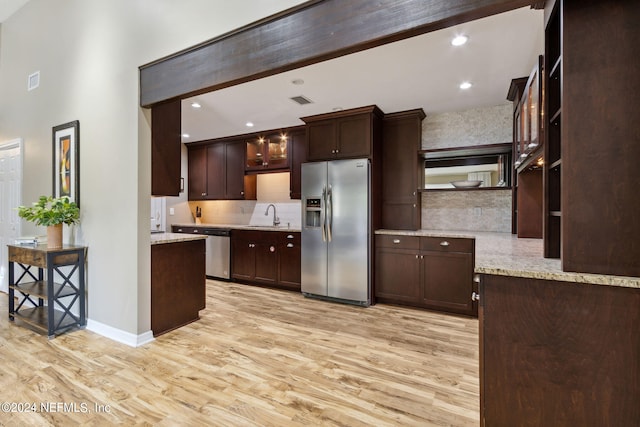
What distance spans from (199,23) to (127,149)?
48.3 inches

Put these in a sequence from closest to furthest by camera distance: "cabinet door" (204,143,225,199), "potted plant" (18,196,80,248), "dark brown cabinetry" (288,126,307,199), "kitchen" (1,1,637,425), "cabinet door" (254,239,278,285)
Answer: "kitchen" (1,1,637,425) < "potted plant" (18,196,80,248) < "cabinet door" (254,239,278,285) < "dark brown cabinetry" (288,126,307,199) < "cabinet door" (204,143,225,199)

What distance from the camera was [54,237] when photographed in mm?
2889

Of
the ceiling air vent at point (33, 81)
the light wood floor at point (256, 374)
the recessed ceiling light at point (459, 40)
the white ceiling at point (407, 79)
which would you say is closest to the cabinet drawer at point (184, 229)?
the white ceiling at point (407, 79)

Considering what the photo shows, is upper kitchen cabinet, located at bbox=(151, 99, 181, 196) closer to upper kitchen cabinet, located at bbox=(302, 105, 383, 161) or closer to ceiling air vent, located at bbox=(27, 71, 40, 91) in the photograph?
upper kitchen cabinet, located at bbox=(302, 105, 383, 161)

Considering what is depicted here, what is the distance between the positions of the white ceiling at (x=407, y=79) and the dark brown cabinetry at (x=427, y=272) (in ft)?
5.44

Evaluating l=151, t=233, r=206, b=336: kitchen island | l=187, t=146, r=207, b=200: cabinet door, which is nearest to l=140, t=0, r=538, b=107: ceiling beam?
l=151, t=233, r=206, b=336: kitchen island

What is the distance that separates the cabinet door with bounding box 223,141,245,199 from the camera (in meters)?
5.27

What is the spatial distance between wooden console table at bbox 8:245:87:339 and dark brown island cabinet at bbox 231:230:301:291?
7.06 feet

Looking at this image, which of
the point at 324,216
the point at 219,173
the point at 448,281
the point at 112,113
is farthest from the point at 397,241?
the point at 219,173

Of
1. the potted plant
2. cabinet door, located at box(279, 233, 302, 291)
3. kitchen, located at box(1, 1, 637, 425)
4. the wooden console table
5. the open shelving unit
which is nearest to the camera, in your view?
kitchen, located at box(1, 1, 637, 425)

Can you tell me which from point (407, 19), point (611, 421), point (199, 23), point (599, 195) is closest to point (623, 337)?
point (611, 421)

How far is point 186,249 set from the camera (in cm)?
304

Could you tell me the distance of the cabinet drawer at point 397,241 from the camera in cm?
369

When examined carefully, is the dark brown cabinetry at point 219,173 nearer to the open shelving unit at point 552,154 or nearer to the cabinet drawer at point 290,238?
the cabinet drawer at point 290,238
